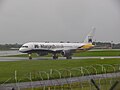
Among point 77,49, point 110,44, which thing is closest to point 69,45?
point 77,49

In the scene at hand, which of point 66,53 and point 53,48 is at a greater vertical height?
point 53,48

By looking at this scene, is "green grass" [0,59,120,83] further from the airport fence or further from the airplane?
the airplane

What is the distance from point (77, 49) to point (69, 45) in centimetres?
196

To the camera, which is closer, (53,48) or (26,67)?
(26,67)

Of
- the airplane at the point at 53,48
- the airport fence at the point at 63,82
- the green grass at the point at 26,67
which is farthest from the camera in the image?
the airplane at the point at 53,48

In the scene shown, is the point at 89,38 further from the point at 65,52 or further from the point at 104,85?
the point at 104,85

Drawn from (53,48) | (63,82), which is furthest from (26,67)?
(53,48)

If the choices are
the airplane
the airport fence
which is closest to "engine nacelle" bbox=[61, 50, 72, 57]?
the airplane

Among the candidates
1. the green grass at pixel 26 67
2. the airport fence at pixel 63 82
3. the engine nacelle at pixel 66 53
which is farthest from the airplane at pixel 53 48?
the airport fence at pixel 63 82

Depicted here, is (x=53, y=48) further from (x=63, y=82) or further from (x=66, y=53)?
(x=63, y=82)

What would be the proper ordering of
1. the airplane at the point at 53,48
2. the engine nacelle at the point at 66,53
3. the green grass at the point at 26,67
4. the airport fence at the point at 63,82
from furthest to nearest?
the engine nacelle at the point at 66,53 → the airplane at the point at 53,48 → the green grass at the point at 26,67 → the airport fence at the point at 63,82

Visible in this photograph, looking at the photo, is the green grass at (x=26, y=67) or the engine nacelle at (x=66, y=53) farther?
the engine nacelle at (x=66, y=53)

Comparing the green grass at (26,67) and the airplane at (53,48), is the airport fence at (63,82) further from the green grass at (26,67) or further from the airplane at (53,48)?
the airplane at (53,48)

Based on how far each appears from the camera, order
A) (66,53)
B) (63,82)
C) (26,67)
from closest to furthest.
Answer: (63,82), (26,67), (66,53)
